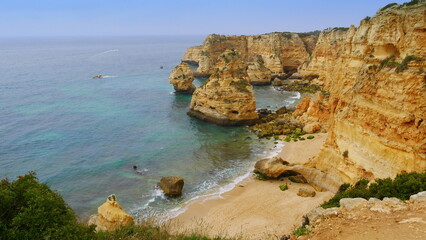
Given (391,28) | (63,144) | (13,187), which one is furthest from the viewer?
(63,144)

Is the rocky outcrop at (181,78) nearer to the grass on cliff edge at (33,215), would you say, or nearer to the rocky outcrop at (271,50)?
the rocky outcrop at (271,50)

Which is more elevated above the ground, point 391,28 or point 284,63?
point 391,28

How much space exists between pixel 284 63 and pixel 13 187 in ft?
263

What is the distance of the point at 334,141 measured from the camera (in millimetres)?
22406

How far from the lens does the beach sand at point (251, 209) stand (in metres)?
19.2

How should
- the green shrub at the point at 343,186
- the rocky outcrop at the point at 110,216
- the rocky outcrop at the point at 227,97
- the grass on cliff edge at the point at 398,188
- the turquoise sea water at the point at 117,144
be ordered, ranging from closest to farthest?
1. the grass on cliff edge at the point at 398,188
2. the rocky outcrop at the point at 110,216
3. the green shrub at the point at 343,186
4. the turquoise sea water at the point at 117,144
5. the rocky outcrop at the point at 227,97

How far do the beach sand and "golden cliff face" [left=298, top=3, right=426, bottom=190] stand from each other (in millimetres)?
3279

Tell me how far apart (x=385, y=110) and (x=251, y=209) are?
10534 millimetres

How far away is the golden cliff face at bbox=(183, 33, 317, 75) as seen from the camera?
81062 mm

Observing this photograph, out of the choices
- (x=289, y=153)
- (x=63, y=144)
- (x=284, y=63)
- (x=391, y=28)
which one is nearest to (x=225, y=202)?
(x=289, y=153)

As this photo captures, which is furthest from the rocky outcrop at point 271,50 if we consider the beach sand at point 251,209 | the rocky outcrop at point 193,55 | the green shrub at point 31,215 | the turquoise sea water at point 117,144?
the green shrub at point 31,215

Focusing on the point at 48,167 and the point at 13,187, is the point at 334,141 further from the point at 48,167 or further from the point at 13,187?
the point at 48,167

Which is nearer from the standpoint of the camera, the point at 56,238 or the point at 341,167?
the point at 56,238

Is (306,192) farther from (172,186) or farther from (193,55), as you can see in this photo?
(193,55)
